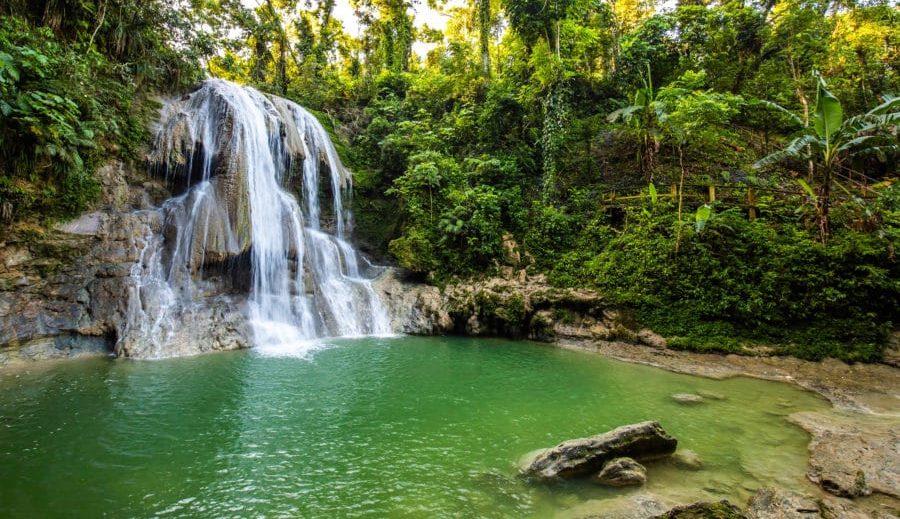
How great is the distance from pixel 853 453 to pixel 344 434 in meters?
6.49

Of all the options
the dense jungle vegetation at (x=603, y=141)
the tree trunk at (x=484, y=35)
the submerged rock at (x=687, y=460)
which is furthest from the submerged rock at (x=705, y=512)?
the tree trunk at (x=484, y=35)

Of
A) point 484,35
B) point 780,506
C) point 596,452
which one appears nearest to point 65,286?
point 596,452

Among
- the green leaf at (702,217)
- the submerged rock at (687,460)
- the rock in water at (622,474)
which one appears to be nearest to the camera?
the rock in water at (622,474)

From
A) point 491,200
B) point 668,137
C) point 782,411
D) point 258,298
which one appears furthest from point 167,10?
point 782,411

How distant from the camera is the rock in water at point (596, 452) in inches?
175

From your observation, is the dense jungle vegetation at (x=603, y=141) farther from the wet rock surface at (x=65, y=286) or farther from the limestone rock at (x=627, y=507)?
the limestone rock at (x=627, y=507)

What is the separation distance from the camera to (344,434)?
5617mm

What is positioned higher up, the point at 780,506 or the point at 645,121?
the point at 645,121

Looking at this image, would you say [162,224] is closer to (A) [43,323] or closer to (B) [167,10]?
(A) [43,323]

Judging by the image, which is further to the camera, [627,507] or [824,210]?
[824,210]

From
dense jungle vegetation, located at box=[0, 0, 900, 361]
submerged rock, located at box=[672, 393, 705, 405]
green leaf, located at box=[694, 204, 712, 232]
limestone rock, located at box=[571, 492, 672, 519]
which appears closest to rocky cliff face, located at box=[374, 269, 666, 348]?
dense jungle vegetation, located at box=[0, 0, 900, 361]

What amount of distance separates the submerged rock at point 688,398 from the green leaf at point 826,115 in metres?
7.20

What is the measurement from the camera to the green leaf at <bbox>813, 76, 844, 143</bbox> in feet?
29.7

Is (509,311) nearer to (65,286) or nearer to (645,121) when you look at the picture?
(645,121)
